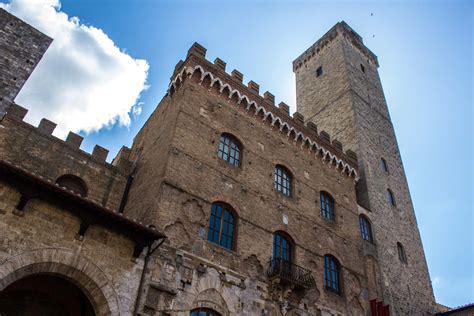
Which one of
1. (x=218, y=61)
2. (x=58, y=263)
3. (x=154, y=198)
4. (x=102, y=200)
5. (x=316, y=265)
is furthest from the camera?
(x=218, y=61)

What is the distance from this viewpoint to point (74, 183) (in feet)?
42.6

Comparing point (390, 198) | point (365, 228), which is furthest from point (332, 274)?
point (390, 198)

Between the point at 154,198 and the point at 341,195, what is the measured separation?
9.31 meters

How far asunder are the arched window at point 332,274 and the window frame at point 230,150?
5.07 meters

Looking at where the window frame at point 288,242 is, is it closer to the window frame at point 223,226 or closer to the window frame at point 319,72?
the window frame at point 223,226

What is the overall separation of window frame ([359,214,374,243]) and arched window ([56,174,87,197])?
1166 cm

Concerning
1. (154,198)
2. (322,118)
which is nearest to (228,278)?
(154,198)

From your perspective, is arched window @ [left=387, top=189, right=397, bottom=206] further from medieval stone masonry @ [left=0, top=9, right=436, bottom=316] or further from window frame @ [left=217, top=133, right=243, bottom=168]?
window frame @ [left=217, top=133, right=243, bottom=168]

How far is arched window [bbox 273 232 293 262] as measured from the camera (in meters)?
13.6

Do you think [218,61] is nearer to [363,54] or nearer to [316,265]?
[316,265]

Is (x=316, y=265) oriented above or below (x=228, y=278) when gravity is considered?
above

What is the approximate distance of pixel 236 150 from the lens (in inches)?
584

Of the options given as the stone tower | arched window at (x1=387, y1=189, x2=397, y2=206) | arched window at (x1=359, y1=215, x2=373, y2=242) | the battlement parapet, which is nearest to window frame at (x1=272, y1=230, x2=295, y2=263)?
arched window at (x1=359, y1=215, x2=373, y2=242)

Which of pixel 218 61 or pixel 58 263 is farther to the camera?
pixel 218 61
